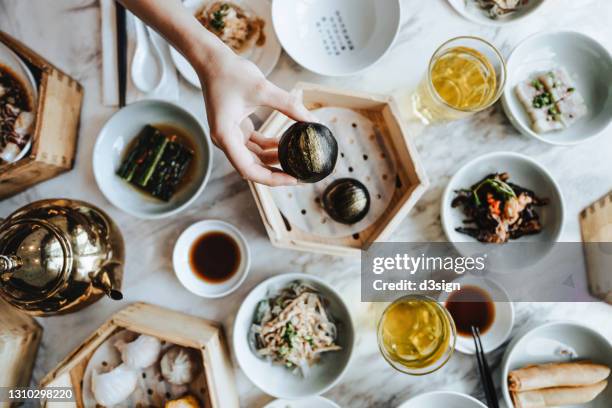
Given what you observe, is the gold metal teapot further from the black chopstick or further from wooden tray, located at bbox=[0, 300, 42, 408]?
the black chopstick

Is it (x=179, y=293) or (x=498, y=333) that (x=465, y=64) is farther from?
(x=179, y=293)

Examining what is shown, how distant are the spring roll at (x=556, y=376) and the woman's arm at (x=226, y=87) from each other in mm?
1144

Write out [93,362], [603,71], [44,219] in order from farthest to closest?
[603,71] → [93,362] → [44,219]

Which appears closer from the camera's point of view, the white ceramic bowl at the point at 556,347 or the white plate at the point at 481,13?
the white ceramic bowl at the point at 556,347

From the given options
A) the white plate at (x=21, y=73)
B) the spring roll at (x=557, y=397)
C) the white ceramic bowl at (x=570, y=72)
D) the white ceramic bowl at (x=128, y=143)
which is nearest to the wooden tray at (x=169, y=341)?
the white ceramic bowl at (x=128, y=143)

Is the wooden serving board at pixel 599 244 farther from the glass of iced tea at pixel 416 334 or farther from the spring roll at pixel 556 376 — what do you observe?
the glass of iced tea at pixel 416 334

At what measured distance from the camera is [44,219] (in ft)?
4.16

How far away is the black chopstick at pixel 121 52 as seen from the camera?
5.76ft

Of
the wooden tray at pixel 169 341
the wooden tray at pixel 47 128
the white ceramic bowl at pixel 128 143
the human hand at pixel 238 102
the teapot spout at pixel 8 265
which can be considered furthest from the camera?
the white ceramic bowl at pixel 128 143

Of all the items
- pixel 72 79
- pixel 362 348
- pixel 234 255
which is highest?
pixel 72 79

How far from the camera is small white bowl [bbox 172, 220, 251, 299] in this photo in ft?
5.48

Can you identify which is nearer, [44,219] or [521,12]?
[44,219]

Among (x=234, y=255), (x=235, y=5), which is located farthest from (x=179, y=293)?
(x=235, y=5)

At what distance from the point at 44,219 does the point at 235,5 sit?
1.08 meters
